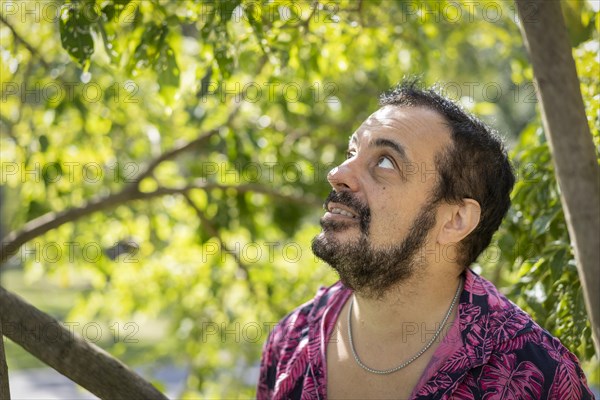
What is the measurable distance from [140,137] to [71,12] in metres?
2.34

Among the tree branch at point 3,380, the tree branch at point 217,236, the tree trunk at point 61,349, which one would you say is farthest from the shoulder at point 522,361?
the tree branch at point 217,236

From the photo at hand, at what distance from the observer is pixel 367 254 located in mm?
2053

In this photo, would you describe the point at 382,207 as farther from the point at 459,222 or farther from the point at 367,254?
the point at 459,222

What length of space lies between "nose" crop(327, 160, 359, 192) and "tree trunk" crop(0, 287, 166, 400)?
703 millimetres

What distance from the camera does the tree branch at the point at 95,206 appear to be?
3.39 metres

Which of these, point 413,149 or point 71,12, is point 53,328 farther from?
point 413,149

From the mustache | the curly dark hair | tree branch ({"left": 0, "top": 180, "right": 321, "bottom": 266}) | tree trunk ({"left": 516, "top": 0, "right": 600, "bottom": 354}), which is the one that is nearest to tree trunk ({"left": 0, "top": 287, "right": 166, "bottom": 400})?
the mustache

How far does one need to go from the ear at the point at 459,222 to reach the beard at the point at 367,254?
0.05 meters

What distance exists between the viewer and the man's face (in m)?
2.05

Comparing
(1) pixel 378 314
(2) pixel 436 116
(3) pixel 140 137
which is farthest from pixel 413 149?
(3) pixel 140 137

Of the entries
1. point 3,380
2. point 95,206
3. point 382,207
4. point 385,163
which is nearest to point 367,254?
point 382,207

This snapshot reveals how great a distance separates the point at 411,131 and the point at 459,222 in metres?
0.27

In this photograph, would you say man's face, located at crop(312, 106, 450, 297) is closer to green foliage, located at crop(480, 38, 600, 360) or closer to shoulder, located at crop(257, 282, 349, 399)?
shoulder, located at crop(257, 282, 349, 399)

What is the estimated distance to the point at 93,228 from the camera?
4.55 meters
